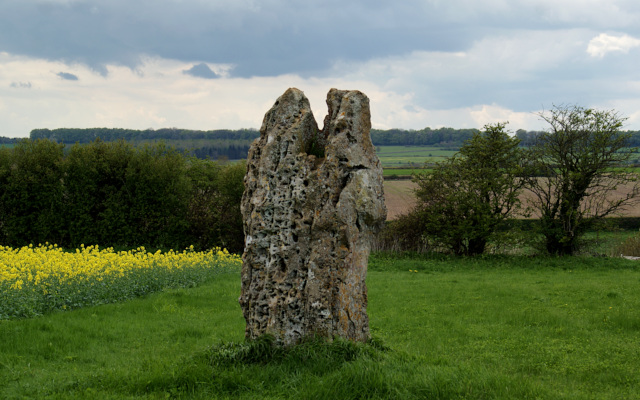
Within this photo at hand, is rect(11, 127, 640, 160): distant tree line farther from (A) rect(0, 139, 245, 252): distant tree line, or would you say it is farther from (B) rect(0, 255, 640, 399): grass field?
(B) rect(0, 255, 640, 399): grass field


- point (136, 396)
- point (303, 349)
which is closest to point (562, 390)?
point (303, 349)

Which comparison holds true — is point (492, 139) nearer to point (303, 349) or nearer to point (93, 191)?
point (93, 191)

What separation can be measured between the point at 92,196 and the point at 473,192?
63.2ft

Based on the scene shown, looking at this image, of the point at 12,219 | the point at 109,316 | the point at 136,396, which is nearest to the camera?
the point at 136,396

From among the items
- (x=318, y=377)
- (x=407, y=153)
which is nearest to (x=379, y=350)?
(x=318, y=377)

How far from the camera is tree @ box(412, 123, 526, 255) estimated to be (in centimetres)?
2530

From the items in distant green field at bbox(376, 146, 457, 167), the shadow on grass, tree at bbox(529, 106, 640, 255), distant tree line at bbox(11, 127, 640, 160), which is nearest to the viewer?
the shadow on grass

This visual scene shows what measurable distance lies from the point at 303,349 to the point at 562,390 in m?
3.49

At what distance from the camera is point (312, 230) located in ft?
24.0

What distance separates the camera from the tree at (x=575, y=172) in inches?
989

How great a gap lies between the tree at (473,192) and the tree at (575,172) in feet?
4.37

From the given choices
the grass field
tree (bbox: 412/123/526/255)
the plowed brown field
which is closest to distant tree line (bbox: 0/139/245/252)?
the grass field

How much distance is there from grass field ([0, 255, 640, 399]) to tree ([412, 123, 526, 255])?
26.0 ft

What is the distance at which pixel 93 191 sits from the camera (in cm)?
2598
